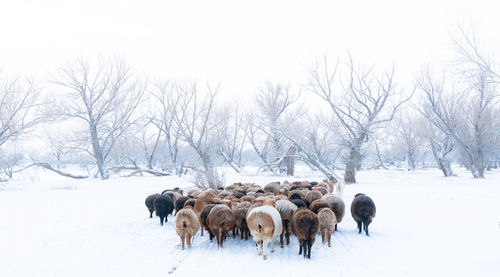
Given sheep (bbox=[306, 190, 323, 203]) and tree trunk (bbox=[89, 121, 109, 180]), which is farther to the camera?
tree trunk (bbox=[89, 121, 109, 180])

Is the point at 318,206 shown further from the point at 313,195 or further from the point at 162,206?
the point at 162,206

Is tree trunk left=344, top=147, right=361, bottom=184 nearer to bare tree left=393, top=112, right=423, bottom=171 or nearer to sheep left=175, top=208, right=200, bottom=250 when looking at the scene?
sheep left=175, top=208, right=200, bottom=250

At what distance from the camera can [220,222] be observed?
599 centimetres

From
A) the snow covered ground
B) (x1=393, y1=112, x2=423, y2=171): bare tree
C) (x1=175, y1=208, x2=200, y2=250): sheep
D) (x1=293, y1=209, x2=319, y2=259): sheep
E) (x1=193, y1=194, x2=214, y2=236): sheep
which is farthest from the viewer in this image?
(x1=393, y1=112, x2=423, y2=171): bare tree

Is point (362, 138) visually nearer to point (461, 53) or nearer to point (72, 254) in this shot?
point (461, 53)

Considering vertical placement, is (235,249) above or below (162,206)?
below

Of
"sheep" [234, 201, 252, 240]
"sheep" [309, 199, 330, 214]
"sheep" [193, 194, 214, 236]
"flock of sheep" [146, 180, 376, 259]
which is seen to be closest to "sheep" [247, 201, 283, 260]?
"flock of sheep" [146, 180, 376, 259]

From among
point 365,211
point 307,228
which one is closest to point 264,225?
point 307,228

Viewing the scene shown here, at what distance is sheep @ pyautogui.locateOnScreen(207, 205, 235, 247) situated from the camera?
6.00 metres

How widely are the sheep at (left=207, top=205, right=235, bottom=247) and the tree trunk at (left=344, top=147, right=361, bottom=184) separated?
15.5 meters

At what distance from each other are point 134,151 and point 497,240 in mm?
38341

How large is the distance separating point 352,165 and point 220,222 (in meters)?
15.9

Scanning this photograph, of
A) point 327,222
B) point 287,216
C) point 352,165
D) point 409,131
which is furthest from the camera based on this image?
point 409,131

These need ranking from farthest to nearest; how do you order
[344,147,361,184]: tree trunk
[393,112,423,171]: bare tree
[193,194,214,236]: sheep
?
[393,112,423,171]: bare tree, [344,147,361,184]: tree trunk, [193,194,214,236]: sheep
